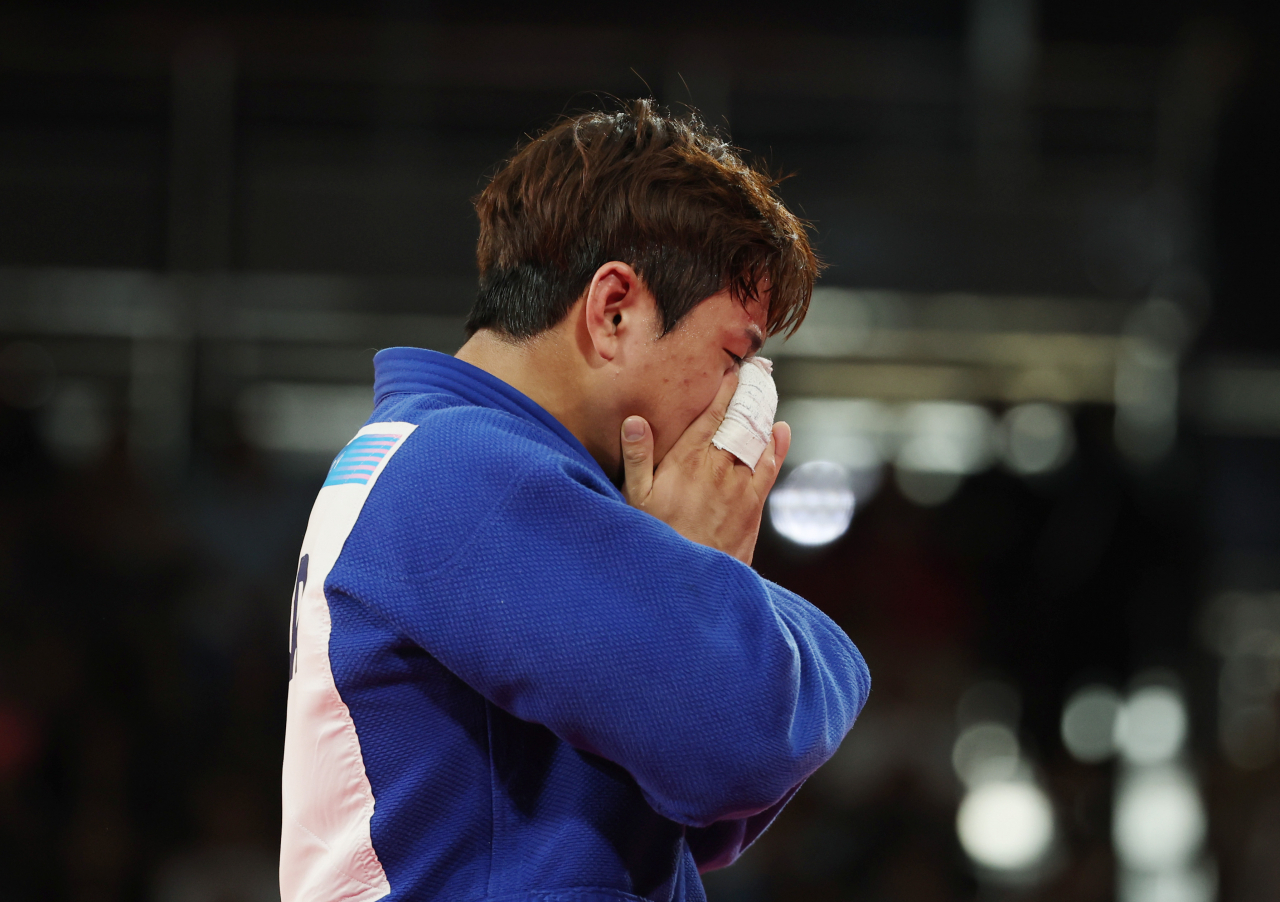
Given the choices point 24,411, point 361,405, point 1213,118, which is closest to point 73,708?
point 24,411

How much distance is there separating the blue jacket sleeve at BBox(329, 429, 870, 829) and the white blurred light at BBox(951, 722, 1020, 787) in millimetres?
3723

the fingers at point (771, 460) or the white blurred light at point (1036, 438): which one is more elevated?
the fingers at point (771, 460)

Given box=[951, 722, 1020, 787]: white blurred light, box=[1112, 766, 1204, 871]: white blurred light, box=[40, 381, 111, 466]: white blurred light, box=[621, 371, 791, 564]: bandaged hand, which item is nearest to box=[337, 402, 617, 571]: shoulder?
box=[621, 371, 791, 564]: bandaged hand

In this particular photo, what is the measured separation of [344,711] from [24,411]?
4160 millimetres

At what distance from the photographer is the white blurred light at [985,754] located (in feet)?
15.3

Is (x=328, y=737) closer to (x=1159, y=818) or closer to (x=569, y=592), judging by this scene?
(x=569, y=592)

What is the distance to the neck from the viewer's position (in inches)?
56.9

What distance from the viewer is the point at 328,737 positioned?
1.27 m

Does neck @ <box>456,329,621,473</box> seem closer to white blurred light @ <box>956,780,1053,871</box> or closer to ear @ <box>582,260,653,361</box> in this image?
ear @ <box>582,260,653,361</box>

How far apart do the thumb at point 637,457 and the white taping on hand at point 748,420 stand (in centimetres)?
8

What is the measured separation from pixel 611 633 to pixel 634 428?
0.36 m

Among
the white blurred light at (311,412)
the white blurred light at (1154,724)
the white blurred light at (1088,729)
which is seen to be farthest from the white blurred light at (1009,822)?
the white blurred light at (311,412)

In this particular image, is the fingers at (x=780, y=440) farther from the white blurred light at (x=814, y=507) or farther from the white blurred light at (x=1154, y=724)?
the white blurred light at (x=1154, y=724)

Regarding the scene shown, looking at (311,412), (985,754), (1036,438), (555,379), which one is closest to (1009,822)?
(985,754)
